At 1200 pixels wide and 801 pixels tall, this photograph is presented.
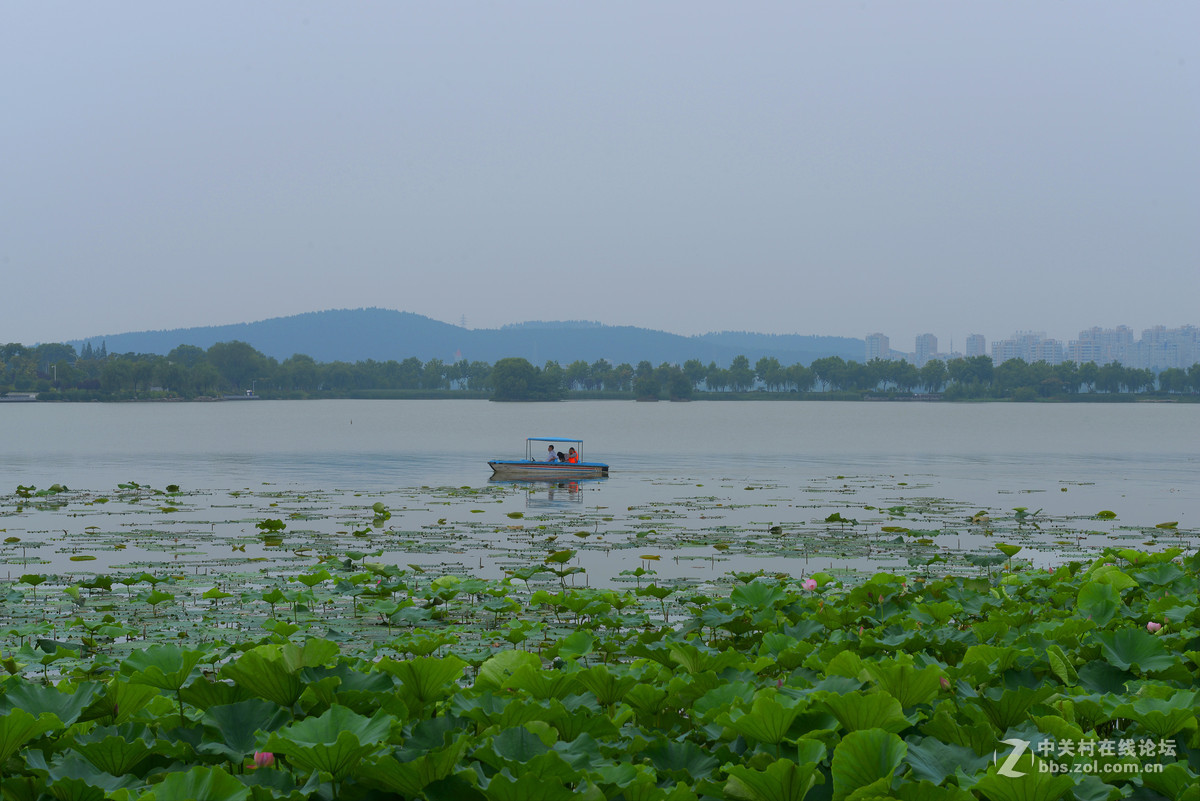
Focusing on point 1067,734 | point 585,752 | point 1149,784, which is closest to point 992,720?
point 1067,734

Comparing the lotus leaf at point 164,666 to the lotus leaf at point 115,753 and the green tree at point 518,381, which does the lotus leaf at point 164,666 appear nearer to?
the lotus leaf at point 115,753

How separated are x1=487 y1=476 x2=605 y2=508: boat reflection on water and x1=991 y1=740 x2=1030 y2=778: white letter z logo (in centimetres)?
2497

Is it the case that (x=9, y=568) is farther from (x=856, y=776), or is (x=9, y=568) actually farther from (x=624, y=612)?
(x=856, y=776)

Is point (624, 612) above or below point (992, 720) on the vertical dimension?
below

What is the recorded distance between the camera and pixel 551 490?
33.1 meters

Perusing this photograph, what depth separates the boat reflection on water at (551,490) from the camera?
2897 centimetres

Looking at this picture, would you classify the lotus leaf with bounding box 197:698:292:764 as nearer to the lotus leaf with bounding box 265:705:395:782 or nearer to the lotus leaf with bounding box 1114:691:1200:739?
the lotus leaf with bounding box 265:705:395:782

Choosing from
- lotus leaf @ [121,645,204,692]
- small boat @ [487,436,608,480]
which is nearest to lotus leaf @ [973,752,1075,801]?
lotus leaf @ [121,645,204,692]

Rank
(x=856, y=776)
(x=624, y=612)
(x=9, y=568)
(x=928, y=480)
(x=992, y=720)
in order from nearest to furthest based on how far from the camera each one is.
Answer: (x=856, y=776) < (x=992, y=720) < (x=624, y=612) < (x=9, y=568) < (x=928, y=480)

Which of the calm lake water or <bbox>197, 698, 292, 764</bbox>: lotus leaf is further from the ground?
<bbox>197, 698, 292, 764</bbox>: lotus leaf

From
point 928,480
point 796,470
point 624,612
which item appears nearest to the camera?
point 624,612

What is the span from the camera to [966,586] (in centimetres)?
827

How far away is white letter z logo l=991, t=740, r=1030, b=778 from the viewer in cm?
245

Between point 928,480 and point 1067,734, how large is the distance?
113 feet
